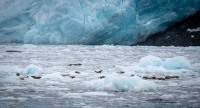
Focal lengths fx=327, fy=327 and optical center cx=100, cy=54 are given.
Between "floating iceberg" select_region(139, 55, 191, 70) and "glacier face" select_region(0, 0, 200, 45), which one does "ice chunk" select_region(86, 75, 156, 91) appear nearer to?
"floating iceberg" select_region(139, 55, 191, 70)

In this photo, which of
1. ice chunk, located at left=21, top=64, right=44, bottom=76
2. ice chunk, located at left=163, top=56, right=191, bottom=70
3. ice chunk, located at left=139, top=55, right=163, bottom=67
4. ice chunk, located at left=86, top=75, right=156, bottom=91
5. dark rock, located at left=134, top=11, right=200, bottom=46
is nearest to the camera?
ice chunk, located at left=86, top=75, right=156, bottom=91

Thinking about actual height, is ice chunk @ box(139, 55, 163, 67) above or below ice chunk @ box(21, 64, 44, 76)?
above

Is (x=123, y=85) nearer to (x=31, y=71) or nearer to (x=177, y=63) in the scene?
(x=31, y=71)

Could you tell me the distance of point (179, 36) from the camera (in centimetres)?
4256

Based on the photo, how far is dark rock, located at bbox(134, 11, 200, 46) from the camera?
132ft

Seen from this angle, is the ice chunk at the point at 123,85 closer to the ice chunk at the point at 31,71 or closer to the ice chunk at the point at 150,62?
the ice chunk at the point at 31,71

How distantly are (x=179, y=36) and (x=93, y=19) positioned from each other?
13365 mm

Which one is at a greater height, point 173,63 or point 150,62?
point 150,62

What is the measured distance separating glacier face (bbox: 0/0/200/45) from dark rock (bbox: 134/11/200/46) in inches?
107

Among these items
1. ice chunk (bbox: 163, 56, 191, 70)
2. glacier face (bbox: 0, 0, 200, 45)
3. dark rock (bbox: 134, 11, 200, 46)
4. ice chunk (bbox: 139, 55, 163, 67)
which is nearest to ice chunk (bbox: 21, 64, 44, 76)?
ice chunk (bbox: 139, 55, 163, 67)

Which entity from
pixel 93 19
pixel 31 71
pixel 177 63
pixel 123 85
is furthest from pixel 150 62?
pixel 93 19

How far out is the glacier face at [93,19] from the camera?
35.3 meters

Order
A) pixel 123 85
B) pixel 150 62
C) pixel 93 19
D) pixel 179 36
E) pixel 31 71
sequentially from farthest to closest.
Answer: pixel 179 36, pixel 93 19, pixel 150 62, pixel 31 71, pixel 123 85

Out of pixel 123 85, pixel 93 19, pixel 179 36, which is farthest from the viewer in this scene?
pixel 179 36
